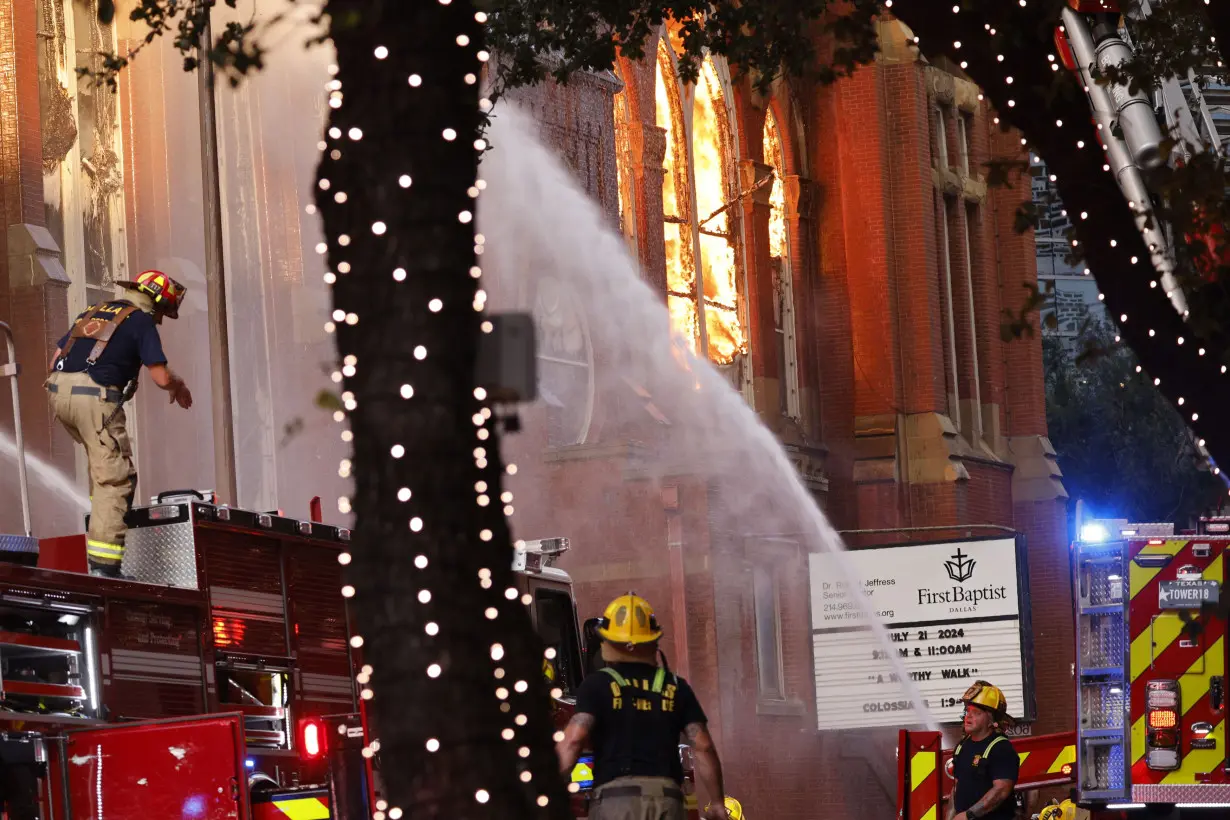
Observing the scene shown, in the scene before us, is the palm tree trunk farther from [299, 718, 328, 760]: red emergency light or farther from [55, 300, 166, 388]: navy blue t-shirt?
[55, 300, 166, 388]: navy blue t-shirt

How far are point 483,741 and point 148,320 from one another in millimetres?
A: 7030

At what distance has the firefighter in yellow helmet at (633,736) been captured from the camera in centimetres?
834

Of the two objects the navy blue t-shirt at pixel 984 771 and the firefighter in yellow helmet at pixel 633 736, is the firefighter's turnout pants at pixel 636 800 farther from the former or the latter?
the navy blue t-shirt at pixel 984 771

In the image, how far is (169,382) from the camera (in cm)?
1188

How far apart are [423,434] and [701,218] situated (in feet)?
83.1

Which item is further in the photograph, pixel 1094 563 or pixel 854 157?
pixel 854 157

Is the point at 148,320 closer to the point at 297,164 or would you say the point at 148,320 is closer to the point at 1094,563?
the point at 1094,563

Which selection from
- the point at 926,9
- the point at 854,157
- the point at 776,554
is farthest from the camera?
the point at 854,157

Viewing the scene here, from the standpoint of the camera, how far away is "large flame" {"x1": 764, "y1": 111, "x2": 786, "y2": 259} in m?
32.2

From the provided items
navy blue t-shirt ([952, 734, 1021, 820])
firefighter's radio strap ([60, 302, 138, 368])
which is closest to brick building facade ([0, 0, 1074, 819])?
navy blue t-shirt ([952, 734, 1021, 820])

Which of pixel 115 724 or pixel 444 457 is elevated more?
pixel 444 457

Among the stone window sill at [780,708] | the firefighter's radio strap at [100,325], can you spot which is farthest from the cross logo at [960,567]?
the firefighter's radio strap at [100,325]

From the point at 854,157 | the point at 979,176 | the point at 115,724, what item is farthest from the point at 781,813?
the point at 115,724

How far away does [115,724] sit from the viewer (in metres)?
9.70
